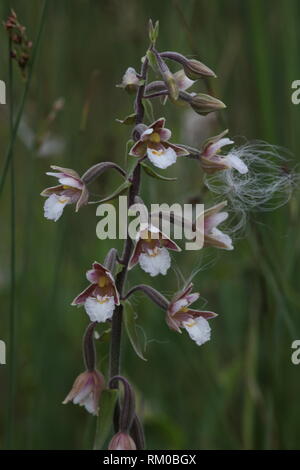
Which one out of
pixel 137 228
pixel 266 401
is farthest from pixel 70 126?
pixel 137 228

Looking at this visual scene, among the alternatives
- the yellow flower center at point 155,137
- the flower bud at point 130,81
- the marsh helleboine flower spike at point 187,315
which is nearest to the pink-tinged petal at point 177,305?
the marsh helleboine flower spike at point 187,315

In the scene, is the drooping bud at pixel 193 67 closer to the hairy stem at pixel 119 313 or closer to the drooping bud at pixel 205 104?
the drooping bud at pixel 205 104

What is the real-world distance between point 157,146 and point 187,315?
366 millimetres

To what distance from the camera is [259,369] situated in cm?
276

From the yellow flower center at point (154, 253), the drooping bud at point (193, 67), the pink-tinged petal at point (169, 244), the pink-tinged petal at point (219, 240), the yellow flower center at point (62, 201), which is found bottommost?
the yellow flower center at point (154, 253)

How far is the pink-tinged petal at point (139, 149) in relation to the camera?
1.48 m

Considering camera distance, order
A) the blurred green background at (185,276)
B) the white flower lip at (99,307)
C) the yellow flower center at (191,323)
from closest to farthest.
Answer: the white flower lip at (99,307) → the yellow flower center at (191,323) → the blurred green background at (185,276)

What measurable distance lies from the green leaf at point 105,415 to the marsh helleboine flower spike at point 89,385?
53mm

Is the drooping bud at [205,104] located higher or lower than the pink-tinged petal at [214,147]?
higher

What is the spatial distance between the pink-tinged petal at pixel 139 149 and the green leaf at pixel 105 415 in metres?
0.50

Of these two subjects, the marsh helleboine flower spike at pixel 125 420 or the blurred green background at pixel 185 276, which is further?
the blurred green background at pixel 185 276

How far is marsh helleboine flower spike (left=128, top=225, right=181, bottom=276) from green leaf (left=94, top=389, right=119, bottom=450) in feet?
0.96

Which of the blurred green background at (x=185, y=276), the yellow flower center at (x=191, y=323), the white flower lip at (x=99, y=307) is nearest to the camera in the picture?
the white flower lip at (x=99, y=307)

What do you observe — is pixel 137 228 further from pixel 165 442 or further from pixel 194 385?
pixel 194 385
